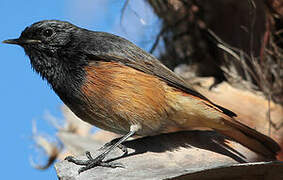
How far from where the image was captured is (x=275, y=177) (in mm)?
3197

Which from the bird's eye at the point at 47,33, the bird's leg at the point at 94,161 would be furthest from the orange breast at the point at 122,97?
the bird's eye at the point at 47,33

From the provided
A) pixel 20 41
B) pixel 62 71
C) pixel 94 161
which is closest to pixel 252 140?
pixel 94 161

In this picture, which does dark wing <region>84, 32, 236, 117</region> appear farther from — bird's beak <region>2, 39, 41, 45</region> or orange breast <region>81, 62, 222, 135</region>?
bird's beak <region>2, 39, 41, 45</region>

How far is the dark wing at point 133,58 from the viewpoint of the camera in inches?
164

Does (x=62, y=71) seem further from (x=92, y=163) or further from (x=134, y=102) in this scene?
(x=92, y=163)

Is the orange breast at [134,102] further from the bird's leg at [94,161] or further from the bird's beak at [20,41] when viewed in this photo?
the bird's beak at [20,41]

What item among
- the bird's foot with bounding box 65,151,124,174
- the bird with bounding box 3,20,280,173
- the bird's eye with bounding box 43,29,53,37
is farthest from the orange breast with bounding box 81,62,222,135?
the bird's eye with bounding box 43,29,53,37

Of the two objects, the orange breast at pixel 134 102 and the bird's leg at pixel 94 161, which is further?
the orange breast at pixel 134 102

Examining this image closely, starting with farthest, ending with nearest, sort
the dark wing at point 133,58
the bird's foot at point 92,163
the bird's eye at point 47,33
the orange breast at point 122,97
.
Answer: the bird's eye at point 47,33 → the dark wing at point 133,58 → the orange breast at point 122,97 → the bird's foot at point 92,163

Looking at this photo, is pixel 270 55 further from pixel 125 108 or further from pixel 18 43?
pixel 18 43

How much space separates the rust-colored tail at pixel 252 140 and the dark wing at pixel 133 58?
0.34 ft

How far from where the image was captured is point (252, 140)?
4.25 meters

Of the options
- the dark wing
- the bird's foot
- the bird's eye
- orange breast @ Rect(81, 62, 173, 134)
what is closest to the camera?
the bird's foot

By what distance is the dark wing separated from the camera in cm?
416
